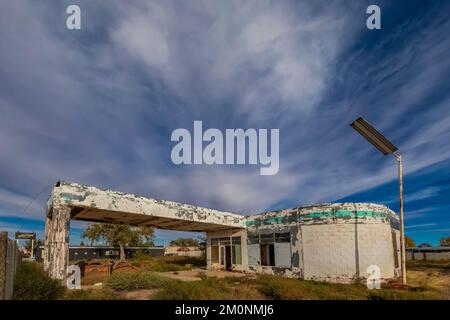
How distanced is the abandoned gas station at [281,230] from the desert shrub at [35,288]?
1.94 metres

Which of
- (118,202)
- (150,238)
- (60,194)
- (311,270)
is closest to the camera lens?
(60,194)

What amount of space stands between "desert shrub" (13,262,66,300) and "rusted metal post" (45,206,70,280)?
1.40 metres

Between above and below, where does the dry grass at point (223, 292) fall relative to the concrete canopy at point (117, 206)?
below

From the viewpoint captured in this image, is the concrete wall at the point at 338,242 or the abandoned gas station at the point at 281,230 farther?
the concrete wall at the point at 338,242

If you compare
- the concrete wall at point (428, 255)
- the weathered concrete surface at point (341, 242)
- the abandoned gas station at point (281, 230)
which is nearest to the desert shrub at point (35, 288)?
the abandoned gas station at point (281, 230)

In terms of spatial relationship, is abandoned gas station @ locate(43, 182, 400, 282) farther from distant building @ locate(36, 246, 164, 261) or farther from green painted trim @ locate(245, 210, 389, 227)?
distant building @ locate(36, 246, 164, 261)

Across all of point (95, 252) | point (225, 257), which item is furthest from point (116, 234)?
point (225, 257)

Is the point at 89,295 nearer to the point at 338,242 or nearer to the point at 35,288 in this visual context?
the point at 35,288

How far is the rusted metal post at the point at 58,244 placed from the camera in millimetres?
12523

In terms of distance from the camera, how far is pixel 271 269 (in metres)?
21.1

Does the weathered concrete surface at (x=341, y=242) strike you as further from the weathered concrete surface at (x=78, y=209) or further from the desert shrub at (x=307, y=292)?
the weathered concrete surface at (x=78, y=209)
